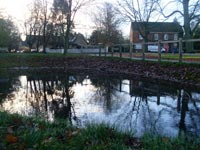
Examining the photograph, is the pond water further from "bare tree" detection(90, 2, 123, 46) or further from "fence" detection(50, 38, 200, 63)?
"bare tree" detection(90, 2, 123, 46)

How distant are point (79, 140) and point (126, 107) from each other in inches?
179

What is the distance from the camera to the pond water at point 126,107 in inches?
273

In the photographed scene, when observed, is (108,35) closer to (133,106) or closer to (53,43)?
(53,43)

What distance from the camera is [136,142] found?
4.89m

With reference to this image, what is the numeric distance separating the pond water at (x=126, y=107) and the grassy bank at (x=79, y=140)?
0.68 metres

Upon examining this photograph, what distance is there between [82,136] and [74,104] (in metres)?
5.02

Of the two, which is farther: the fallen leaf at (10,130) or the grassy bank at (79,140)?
the fallen leaf at (10,130)

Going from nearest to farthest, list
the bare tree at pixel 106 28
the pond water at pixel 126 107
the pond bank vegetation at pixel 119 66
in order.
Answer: the pond water at pixel 126 107 < the pond bank vegetation at pixel 119 66 < the bare tree at pixel 106 28

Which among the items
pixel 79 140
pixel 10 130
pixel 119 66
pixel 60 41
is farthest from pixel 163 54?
pixel 60 41

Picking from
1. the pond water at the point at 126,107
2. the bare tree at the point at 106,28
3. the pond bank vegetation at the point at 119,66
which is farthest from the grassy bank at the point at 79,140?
the bare tree at the point at 106,28

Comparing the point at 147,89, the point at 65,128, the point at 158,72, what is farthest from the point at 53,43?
the point at 65,128

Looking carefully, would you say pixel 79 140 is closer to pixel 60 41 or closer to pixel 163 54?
pixel 163 54

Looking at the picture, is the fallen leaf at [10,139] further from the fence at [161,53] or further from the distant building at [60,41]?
the distant building at [60,41]

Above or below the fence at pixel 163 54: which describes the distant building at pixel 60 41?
above
